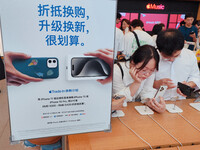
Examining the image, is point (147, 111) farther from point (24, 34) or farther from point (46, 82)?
point (24, 34)

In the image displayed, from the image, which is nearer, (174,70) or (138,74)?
(138,74)

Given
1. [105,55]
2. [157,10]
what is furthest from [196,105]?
[157,10]

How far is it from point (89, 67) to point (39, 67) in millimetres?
214

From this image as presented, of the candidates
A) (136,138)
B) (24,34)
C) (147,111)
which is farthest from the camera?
(147,111)

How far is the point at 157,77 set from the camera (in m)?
1.70

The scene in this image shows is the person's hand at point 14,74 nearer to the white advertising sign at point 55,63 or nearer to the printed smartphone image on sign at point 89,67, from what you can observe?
the white advertising sign at point 55,63

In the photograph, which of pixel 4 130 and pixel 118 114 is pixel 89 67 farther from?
pixel 4 130

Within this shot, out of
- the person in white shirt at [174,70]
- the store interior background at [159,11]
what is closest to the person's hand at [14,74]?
the person in white shirt at [174,70]

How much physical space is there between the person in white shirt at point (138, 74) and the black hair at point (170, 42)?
14 centimetres

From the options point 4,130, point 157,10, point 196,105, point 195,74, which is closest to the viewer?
point 196,105

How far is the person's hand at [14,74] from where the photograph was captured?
0.71 metres

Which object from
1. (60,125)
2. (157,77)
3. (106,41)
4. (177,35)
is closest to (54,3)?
(106,41)

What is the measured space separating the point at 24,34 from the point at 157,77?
4.36 ft

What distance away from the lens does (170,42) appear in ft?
4.68
